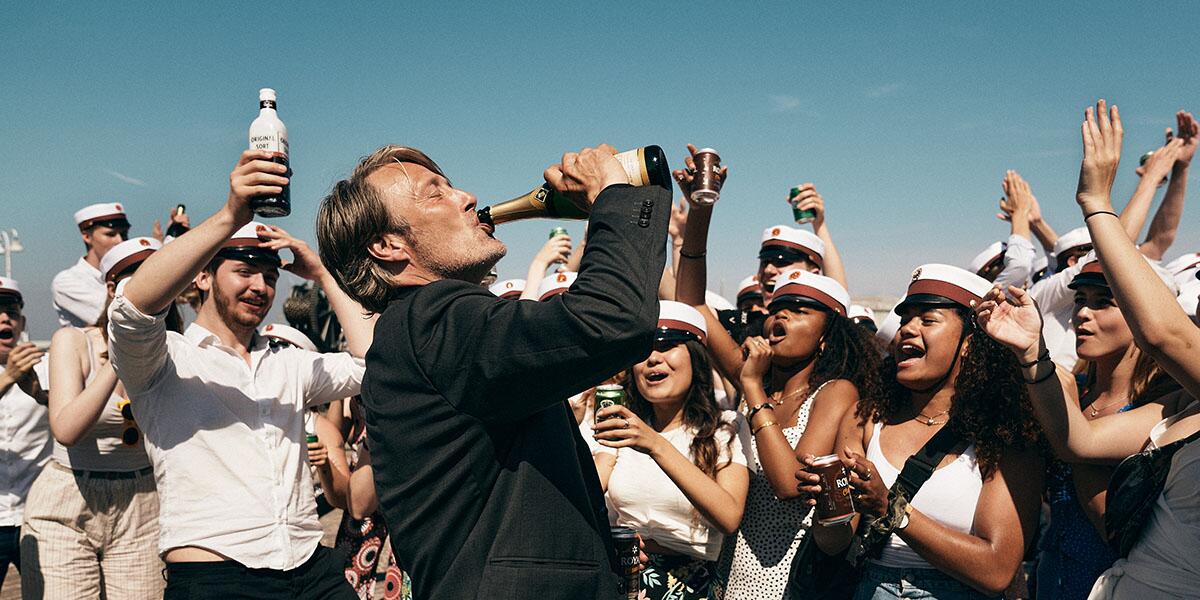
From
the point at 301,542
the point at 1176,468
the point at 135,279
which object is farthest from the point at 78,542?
the point at 1176,468

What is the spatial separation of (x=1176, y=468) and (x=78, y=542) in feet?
15.7

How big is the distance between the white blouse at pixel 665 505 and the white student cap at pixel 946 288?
40.5 inches

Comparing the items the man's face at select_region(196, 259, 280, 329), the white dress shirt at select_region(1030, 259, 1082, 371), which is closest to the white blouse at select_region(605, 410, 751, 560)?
the man's face at select_region(196, 259, 280, 329)

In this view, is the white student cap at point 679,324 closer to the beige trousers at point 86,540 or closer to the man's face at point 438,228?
the man's face at point 438,228

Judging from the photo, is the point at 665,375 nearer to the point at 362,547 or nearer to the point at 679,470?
the point at 679,470

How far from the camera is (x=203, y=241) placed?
2.85 meters

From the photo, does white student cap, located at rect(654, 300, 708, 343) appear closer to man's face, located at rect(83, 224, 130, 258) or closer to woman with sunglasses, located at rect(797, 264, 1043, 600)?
woman with sunglasses, located at rect(797, 264, 1043, 600)

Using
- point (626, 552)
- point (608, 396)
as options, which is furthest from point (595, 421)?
point (626, 552)

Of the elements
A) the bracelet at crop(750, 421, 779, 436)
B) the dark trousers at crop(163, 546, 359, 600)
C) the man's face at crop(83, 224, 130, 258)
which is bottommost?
the dark trousers at crop(163, 546, 359, 600)

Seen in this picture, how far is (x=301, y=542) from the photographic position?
3449 millimetres

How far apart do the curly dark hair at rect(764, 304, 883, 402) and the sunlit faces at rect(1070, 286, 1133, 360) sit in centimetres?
89

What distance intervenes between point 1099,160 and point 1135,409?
3.51 ft

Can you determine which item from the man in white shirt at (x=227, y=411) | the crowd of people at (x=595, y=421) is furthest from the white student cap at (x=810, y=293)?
the man in white shirt at (x=227, y=411)

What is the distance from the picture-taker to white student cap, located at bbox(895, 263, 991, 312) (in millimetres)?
3596
